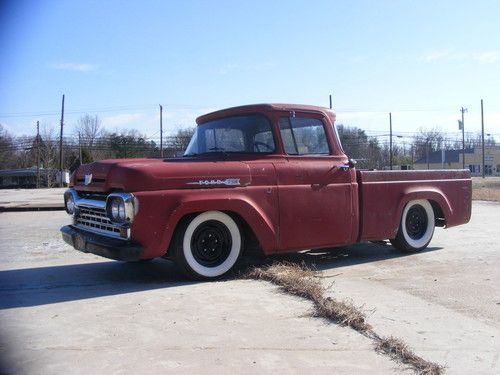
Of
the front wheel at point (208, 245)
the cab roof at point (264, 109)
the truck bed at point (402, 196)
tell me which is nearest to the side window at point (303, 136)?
the cab roof at point (264, 109)

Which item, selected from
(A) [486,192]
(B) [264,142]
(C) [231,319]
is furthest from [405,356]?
(A) [486,192]

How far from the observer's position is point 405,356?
3.50 meters

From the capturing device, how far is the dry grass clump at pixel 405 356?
10.8 ft

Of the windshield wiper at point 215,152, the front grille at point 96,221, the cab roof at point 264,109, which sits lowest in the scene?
the front grille at point 96,221

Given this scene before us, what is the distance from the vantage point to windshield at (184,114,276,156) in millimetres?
6387

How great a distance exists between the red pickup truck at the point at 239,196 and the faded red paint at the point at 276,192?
0.04 feet

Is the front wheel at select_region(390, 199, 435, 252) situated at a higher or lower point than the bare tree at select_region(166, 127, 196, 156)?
lower

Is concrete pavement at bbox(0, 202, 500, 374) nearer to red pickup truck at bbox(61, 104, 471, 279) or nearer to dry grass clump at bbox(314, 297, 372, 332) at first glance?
dry grass clump at bbox(314, 297, 372, 332)

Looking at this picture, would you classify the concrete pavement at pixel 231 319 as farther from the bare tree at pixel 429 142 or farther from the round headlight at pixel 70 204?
the bare tree at pixel 429 142

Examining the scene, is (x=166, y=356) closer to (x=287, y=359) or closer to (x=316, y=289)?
(x=287, y=359)

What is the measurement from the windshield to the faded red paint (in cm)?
9

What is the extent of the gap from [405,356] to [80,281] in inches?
152

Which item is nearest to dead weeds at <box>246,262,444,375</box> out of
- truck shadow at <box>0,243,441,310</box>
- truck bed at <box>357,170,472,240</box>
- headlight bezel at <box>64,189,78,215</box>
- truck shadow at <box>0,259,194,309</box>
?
truck shadow at <box>0,243,441,310</box>

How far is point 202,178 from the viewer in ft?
18.4
